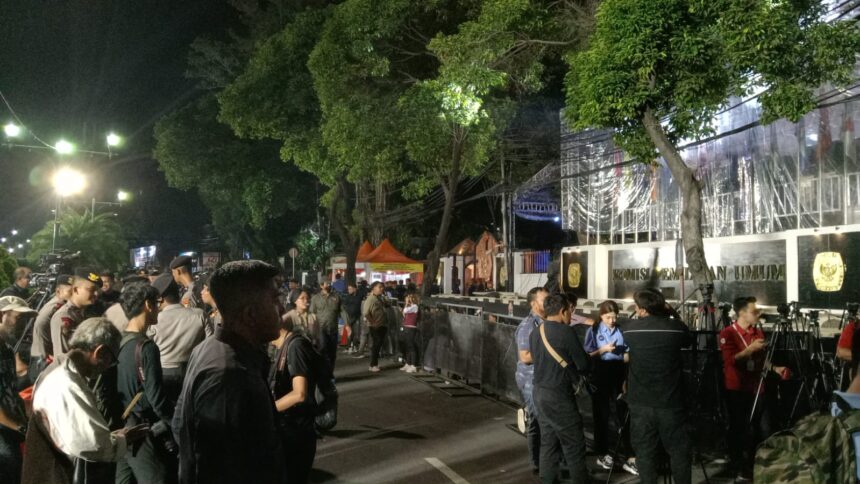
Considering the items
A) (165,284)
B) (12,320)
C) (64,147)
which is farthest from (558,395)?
(64,147)

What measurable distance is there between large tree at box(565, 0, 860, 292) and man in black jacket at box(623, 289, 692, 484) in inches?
168

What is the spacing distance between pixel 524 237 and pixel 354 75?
732 inches

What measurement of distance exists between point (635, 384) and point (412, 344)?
945 cm

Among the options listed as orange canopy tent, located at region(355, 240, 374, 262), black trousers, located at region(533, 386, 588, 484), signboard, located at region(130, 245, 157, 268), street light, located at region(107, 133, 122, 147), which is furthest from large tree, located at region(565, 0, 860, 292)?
signboard, located at region(130, 245, 157, 268)

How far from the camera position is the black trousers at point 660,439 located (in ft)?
17.9

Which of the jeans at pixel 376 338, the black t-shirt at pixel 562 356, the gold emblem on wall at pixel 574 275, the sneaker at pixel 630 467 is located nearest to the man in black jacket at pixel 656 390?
the black t-shirt at pixel 562 356

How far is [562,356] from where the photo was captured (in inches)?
238

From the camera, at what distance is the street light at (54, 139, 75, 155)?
18.5m

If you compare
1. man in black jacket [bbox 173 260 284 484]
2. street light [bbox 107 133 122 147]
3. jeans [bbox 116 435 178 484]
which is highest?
street light [bbox 107 133 122 147]

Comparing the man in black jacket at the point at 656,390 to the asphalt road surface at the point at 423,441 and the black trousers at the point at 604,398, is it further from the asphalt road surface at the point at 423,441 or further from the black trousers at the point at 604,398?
the black trousers at the point at 604,398

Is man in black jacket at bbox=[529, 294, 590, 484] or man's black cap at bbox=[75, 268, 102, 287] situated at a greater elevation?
man's black cap at bbox=[75, 268, 102, 287]

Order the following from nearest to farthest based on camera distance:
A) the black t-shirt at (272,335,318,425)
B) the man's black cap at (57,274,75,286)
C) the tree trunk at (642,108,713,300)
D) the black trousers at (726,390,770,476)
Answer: the black t-shirt at (272,335,318,425), the black trousers at (726,390,770,476), the man's black cap at (57,274,75,286), the tree trunk at (642,108,713,300)

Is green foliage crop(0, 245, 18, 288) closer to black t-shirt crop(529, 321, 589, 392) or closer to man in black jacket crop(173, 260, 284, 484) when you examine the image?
black t-shirt crop(529, 321, 589, 392)

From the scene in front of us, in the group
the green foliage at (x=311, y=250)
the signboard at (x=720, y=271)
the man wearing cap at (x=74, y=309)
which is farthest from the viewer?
the green foliage at (x=311, y=250)
